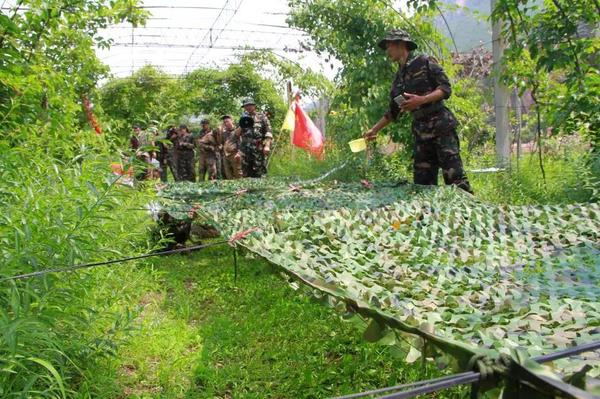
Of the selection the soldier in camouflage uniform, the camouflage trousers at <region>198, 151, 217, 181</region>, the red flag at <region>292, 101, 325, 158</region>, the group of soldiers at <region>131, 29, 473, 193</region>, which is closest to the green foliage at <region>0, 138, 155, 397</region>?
the group of soldiers at <region>131, 29, 473, 193</region>

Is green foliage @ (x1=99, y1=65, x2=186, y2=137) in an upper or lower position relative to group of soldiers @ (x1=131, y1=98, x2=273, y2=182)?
upper

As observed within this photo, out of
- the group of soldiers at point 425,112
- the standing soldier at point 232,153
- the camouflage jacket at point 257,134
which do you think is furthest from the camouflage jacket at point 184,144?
the group of soldiers at point 425,112

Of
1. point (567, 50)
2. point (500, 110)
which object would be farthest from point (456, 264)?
point (500, 110)

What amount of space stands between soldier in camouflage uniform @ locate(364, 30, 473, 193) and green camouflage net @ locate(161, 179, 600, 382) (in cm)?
64

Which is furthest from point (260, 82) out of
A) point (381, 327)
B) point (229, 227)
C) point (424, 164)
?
point (381, 327)

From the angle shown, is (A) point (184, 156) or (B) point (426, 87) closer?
(B) point (426, 87)

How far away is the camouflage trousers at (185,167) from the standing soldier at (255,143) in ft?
12.9

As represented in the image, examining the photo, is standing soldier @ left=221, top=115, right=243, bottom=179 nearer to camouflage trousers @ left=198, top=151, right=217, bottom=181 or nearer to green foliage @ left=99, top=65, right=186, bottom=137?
camouflage trousers @ left=198, top=151, right=217, bottom=181

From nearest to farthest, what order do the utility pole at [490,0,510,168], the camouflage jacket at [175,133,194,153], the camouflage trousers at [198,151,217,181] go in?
the utility pole at [490,0,510,168]
the camouflage trousers at [198,151,217,181]
the camouflage jacket at [175,133,194,153]

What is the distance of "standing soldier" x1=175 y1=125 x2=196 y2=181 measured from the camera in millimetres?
11047

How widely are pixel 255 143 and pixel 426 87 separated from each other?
3.90 meters

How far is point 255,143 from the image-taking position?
24.1ft

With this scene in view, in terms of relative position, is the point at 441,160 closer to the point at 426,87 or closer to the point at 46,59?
the point at 426,87

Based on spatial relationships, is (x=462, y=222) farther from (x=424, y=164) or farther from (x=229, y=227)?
(x=424, y=164)
